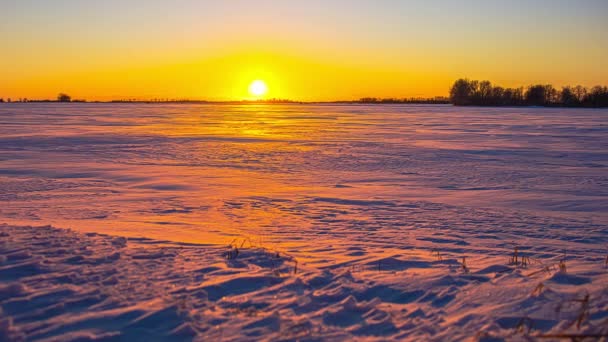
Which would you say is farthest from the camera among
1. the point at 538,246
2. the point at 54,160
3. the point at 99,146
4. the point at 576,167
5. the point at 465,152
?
the point at 99,146

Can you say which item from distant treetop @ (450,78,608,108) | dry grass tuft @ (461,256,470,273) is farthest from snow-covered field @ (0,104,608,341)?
distant treetop @ (450,78,608,108)

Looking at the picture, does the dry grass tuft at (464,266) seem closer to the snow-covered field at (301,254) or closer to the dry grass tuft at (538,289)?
the snow-covered field at (301,254)

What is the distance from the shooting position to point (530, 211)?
7.56 metres

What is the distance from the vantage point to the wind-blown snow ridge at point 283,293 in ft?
11.3

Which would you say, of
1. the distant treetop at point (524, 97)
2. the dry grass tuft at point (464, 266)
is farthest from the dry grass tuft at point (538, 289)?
the distant treetop at point (524, 97)

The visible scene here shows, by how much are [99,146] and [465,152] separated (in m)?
12.7

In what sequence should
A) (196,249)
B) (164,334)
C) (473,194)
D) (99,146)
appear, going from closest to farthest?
(164,334) < (196,249) < (473,194) < (99,146)

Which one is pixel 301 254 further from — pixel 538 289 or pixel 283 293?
pixel 538 289

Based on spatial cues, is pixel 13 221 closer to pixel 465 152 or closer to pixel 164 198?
pixel 164 198

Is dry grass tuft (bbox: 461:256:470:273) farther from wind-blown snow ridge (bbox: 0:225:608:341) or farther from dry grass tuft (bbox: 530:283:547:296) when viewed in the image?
dry grass tuft (bbox: 530:283:547:296)

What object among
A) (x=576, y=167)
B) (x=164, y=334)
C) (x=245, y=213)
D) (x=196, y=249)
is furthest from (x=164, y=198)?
(x=576, y=167)

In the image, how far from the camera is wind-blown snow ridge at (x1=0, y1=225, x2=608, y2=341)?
346 cm

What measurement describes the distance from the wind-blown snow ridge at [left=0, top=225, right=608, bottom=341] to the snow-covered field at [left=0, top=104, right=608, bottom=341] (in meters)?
0.02

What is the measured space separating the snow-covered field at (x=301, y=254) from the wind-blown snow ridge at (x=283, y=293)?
0.02m
